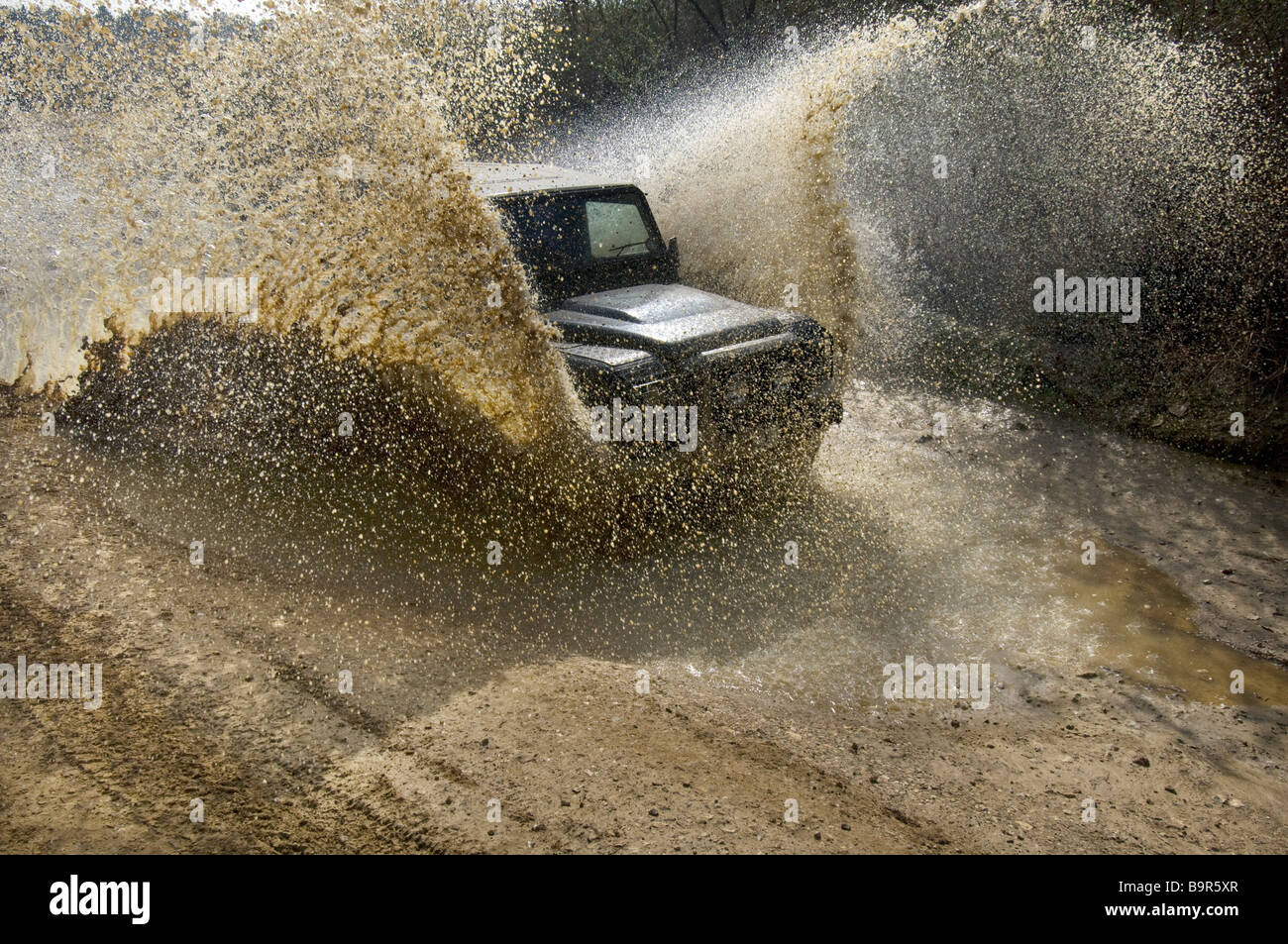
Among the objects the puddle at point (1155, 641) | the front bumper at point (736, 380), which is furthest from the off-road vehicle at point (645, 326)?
the puddle at point (1155, 641)

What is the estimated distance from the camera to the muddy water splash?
4.93 meters

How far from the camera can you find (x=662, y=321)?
192 inches

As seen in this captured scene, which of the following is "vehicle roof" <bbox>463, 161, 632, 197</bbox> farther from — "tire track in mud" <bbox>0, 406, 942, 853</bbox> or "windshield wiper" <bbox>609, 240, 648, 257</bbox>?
"tire track in mud" <bbox>0, 406, 942, 853</bbox>

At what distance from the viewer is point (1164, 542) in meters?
4.88

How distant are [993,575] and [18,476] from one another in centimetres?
631

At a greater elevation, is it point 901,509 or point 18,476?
point 18,476

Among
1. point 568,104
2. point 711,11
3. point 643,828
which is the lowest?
point 643,828

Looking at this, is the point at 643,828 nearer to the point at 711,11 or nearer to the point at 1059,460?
the point at 1059,460

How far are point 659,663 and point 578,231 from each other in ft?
10.1

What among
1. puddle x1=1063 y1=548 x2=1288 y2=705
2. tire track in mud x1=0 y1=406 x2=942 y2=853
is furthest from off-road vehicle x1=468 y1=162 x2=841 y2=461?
puddle x1=1063 y1=548 x2=1288 y2=705

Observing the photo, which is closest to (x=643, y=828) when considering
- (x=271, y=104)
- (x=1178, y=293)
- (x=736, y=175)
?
(x=271, y=104)

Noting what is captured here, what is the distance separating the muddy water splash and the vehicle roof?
0.65 feet

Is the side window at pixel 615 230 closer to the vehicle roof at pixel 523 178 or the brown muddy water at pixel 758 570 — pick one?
the vehicle roof at pixel 523 178

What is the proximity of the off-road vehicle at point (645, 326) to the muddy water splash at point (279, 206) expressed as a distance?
0.28 m
